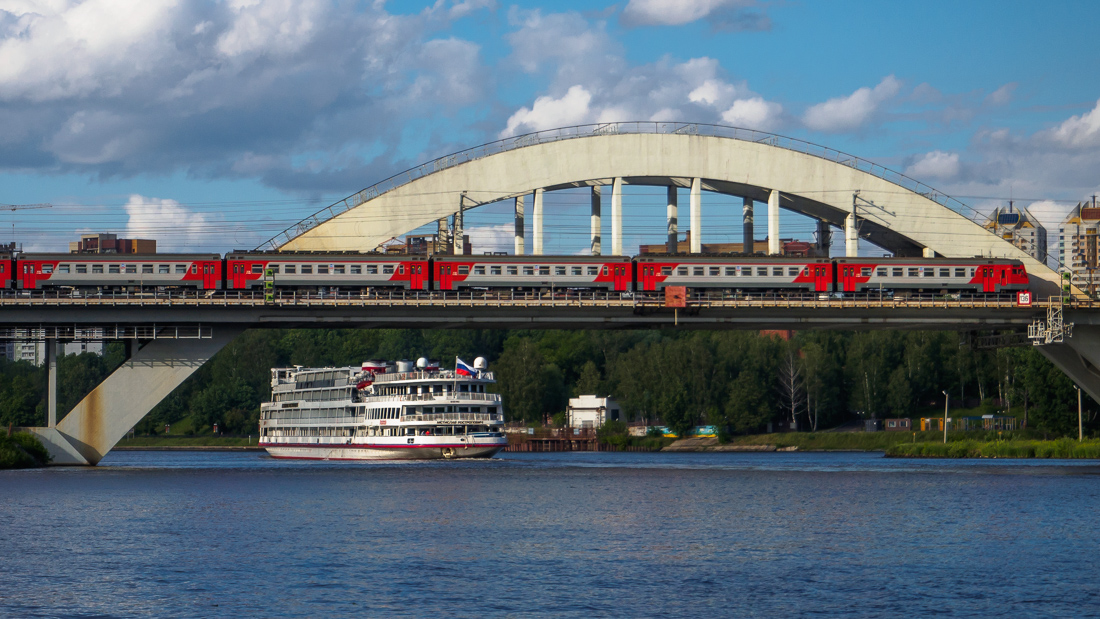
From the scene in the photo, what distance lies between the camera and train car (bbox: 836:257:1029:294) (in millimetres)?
79125

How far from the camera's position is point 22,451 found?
2899 inches

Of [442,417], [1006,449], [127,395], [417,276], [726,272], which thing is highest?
[726,272]

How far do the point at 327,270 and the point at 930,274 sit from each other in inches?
1406

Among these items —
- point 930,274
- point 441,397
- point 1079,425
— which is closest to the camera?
point 930,274

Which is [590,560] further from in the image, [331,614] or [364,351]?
[364,351]

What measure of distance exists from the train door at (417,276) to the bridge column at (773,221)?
70.6 feet

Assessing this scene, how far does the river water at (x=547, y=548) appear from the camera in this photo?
32.1 meters

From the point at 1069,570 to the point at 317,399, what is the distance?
77.5m

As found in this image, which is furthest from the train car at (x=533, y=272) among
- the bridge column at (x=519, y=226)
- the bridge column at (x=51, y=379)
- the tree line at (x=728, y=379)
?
the tree line at (x=728, y=379)

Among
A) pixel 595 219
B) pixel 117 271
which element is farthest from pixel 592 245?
pixel 117 271

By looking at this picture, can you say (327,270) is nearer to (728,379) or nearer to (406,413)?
(406,413)

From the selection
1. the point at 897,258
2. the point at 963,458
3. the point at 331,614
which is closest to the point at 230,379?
the point at 963,458

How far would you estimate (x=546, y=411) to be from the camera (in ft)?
535

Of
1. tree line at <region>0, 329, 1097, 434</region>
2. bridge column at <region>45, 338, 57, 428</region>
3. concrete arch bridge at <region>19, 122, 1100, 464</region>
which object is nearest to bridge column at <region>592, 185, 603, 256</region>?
concrete arch bridge at <region>19, 122, 1100, 464</region>
